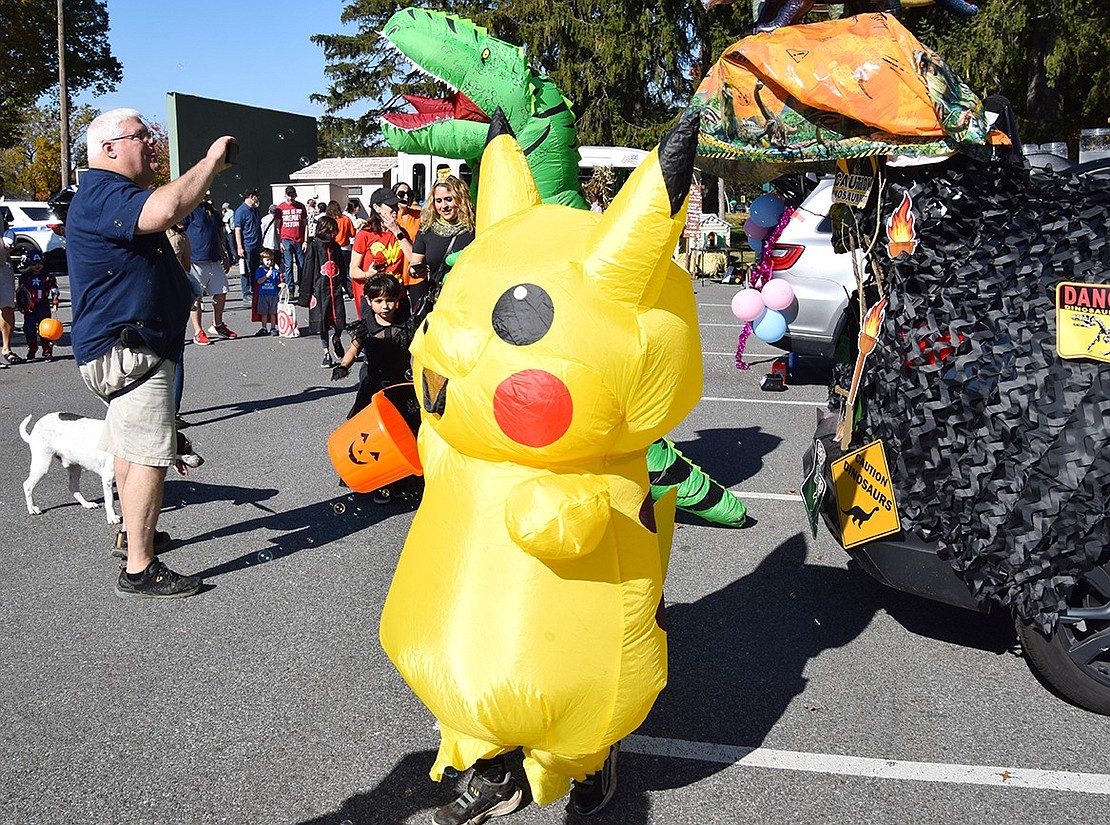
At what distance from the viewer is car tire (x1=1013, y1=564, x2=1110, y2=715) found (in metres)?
3.20

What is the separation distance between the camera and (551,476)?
232 cm

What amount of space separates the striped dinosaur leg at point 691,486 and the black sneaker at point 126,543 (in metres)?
2.61

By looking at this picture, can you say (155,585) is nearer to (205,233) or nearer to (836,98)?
(836,98)

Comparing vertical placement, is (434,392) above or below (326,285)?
below

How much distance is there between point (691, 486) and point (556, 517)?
9.64 feet

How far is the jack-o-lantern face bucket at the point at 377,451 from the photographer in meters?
3.45

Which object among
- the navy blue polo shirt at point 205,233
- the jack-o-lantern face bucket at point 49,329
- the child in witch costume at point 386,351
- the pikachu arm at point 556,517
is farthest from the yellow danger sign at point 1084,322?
the navy blue polo shirt at point 205,233

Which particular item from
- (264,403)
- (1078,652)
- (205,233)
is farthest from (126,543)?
(205,233)

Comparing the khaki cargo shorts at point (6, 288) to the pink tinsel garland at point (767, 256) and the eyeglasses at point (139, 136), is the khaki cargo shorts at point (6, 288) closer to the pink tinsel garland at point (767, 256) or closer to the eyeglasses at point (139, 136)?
the eyeglasses at point (139, 136)

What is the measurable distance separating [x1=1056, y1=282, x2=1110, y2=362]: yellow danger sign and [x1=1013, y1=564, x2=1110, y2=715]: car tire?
792mm

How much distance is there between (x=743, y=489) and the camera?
602cm

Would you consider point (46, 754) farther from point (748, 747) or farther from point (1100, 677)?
point (1100, 677)

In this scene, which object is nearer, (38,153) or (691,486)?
(691,486)

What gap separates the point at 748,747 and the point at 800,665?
0.66 m
